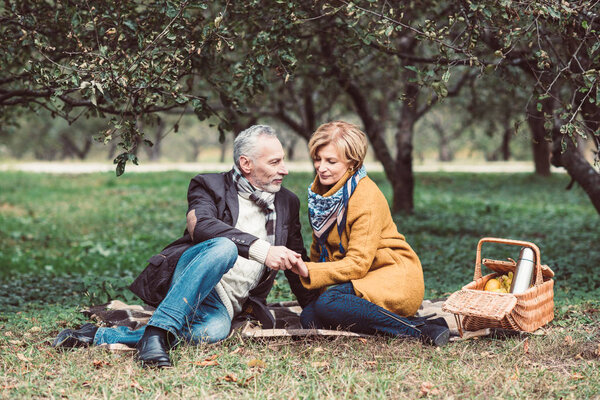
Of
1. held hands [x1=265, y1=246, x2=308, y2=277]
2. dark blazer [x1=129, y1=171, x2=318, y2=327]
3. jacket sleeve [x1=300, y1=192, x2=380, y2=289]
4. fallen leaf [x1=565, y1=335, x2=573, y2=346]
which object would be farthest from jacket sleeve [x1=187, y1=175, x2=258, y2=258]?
fallen leaf [x1=565, y1=335, x2=573, y2=346]

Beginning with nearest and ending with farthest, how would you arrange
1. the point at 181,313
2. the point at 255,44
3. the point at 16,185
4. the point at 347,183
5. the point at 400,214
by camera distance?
the point at 181,313
the point at 347,183
the point at 255,44
the point at 400,214
the point at 16,185

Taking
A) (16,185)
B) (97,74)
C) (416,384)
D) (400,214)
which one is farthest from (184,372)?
(16,185)

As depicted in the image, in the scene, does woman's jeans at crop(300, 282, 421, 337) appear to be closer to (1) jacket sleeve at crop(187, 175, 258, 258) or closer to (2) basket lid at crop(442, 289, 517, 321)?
(2) basket lid at crop(442, 289, 517, 321)

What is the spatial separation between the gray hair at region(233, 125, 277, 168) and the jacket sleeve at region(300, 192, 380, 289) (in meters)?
0.76

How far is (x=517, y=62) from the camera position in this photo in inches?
275

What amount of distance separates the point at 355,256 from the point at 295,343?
2.37 feet

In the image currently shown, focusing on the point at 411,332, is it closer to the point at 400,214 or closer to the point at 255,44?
the point at 255,44

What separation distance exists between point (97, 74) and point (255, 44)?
1.55 meters

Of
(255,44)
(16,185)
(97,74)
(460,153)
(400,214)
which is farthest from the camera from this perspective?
(460,153)

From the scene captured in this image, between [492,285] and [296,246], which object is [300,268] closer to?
[296,246]

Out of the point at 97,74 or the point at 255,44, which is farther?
the point at 255,44

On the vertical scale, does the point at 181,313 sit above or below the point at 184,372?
above

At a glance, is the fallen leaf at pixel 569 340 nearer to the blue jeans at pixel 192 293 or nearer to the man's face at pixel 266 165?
the man's face at pixel 266 165

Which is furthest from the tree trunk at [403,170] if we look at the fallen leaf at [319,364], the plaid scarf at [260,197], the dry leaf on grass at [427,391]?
the dry leaf on grass at [427,391]
